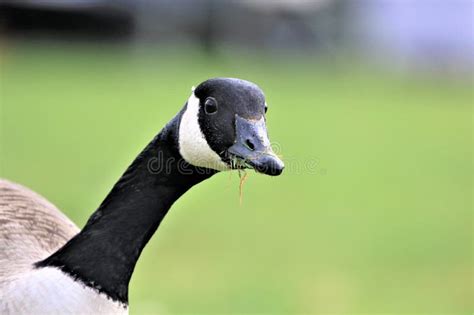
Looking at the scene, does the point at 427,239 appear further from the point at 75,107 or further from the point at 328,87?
the point at 328,87

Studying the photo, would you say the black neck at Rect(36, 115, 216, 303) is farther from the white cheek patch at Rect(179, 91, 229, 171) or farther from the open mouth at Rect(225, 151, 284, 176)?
the open mouth at Rect(225, 151, 284, 176)

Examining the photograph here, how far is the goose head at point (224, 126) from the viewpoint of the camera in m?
2.78

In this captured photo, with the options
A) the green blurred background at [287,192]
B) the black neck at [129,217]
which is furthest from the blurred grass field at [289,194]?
the black neck at [129,217]

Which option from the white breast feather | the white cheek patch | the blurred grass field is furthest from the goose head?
the blurred grass field

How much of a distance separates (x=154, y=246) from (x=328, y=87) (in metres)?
14.5

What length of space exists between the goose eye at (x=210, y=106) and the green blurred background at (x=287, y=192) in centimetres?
237

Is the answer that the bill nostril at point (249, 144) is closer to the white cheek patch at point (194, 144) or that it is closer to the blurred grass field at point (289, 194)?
the white cheek patch at point (194, 144)

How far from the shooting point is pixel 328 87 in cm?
2095

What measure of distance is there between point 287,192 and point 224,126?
6709mm

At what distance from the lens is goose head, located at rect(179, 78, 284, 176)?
278 centimetres

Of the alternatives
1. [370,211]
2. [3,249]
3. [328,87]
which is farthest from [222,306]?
[328,87]

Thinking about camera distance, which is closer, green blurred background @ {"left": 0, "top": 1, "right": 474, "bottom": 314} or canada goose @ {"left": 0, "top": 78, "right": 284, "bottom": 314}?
canada goose @ {"left": 0, "top": 78, "right": 284, "bottom": 314}

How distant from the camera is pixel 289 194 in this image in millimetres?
9414

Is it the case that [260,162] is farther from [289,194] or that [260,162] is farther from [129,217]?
[289,194]
